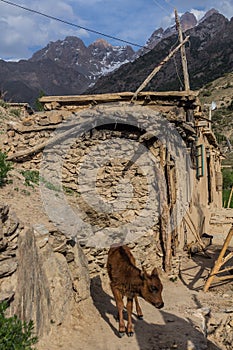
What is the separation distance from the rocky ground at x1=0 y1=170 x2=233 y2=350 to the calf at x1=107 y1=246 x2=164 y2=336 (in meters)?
0.40

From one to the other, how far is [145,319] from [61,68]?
4695 inches

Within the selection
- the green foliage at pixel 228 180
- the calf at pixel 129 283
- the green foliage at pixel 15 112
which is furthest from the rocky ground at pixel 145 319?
the green foliage at pixel 228 180

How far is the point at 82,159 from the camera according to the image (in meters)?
9.42

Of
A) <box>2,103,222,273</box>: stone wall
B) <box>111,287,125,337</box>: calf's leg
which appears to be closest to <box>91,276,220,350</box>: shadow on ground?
<box>111,287,125,337</box>: calf's leg

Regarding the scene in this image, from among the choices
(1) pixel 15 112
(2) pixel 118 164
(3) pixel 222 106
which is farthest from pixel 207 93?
(2) pixel 118 164

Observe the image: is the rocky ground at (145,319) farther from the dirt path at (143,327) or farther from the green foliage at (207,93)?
the green foliage at (207,93)

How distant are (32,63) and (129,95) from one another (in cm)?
11453

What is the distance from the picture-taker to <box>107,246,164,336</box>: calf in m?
5.17

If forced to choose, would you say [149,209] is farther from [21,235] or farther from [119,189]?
[21,235]

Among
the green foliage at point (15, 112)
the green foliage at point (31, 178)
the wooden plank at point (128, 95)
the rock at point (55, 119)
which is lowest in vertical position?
the green foliage at point (31, 178)

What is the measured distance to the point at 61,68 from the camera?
119 metres

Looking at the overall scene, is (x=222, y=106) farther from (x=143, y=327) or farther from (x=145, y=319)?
(x=143, y=327)

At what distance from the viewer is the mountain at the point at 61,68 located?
292ft

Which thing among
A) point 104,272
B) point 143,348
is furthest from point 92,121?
point 143,348
